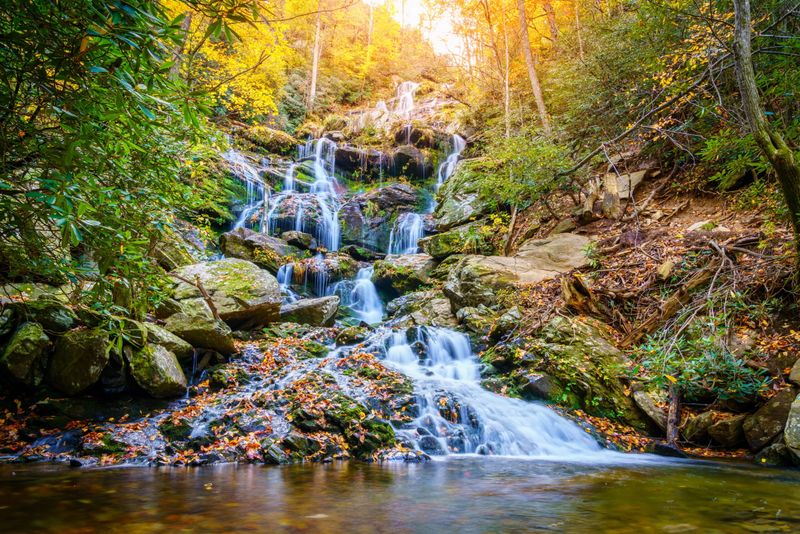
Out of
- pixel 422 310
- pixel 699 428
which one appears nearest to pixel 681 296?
pixel 699 428

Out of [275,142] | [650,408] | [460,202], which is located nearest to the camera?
[650,408]

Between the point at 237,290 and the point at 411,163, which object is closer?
the point at 237,290

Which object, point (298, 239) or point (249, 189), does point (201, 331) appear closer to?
point (298, 239)

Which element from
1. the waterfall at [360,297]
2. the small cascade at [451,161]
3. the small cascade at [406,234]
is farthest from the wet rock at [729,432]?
the small cascade at [451,161]

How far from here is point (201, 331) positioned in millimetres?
6941

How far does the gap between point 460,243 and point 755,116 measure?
28.6 feet

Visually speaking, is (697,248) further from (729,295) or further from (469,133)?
(469,133)

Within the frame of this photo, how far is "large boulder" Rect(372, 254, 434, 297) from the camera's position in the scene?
12.9 metres

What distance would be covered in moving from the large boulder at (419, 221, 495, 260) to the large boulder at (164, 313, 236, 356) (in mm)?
7745

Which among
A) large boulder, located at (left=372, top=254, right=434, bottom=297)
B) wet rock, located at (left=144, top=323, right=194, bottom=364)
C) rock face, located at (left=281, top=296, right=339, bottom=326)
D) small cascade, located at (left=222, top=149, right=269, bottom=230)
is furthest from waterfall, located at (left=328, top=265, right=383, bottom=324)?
wet rock, located at (left=144, top=323, right=194, bottom=364)

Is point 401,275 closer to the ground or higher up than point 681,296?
higher up

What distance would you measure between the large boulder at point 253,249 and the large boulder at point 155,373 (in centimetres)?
720

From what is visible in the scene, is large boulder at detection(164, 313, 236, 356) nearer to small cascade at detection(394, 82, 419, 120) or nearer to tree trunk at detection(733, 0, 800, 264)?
tree trunk at detection(733, 0, 800, 264)

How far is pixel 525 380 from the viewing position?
6910mm
